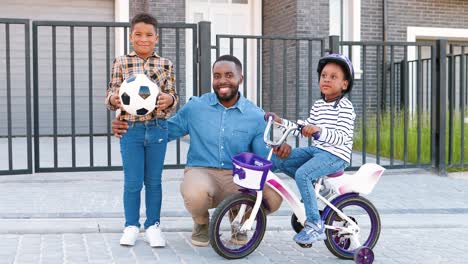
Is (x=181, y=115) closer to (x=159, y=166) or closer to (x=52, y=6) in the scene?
(x=159, y=166)

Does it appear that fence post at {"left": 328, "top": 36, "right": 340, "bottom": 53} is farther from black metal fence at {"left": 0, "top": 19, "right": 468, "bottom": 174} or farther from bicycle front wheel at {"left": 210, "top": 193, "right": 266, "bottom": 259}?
bicycle front wheel at {"left": 210, "top": 193, "right": 266, "bottom": 259}

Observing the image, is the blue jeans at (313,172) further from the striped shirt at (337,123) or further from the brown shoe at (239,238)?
the brown shoe at (239,238)

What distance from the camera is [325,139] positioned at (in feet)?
15.2

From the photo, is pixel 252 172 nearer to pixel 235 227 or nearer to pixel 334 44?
pixel 235 227

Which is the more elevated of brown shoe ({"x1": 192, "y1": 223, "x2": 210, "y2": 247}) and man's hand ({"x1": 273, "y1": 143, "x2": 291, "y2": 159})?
man's hand ({"x1": 273, "y1": 143, "x2": 291, "y2": 159})

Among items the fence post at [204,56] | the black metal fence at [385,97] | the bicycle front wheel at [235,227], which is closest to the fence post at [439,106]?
the black metal fence at [385,97]

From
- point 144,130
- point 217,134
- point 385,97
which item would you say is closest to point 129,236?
point 144,130

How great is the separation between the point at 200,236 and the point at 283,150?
3.42 feet

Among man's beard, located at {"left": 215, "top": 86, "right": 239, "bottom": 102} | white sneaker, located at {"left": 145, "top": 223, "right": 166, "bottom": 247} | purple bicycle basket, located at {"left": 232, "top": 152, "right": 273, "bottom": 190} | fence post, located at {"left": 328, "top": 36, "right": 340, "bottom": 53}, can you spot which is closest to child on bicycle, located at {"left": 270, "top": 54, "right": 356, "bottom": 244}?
purple bicycle basket, located at {"left": 232, "top": 152, "right": 273, "bottom": 190}

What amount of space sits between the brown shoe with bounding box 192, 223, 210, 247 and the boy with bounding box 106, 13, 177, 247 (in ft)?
0.84

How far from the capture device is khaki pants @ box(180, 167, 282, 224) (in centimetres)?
502

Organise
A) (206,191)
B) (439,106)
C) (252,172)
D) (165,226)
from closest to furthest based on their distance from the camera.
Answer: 1. (252,172)
2. (206,191)
3. (165,226)
4. (439,106)

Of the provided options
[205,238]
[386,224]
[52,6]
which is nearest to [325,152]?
[205,238]

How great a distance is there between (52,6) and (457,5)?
9.32 m
